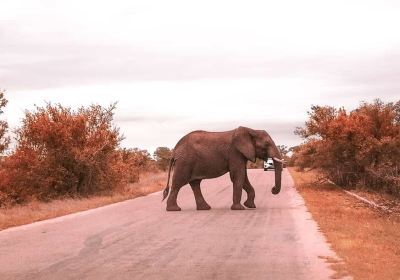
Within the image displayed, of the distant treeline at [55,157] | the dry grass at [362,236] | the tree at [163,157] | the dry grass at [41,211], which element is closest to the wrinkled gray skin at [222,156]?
the dry grass at [362,236]

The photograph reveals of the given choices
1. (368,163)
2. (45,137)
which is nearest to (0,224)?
(45,137)

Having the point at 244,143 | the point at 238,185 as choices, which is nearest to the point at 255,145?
the point at 244,143

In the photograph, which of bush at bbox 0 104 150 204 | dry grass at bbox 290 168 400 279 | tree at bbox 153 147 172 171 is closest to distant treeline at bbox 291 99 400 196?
dry grass at bbox 290 168 400 279

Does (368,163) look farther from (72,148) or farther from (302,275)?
(302,275)

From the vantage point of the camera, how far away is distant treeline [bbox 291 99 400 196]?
27953mm

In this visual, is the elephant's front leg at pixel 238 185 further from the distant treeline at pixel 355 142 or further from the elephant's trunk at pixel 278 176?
the distant treeline at pixel 355 142

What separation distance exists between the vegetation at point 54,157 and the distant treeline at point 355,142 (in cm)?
1096

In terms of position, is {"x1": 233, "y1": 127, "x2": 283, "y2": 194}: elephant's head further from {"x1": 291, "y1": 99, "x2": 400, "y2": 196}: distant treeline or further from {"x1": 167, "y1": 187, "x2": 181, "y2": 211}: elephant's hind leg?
{"x1": 291, "y1": 99, "x2": 400, "y2": 196}: distant treeline

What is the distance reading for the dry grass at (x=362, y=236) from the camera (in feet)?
28.2

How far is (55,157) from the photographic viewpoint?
1030 inches

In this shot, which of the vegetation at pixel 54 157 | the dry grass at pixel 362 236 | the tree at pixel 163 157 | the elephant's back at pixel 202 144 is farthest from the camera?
the tree at pixel 163 157

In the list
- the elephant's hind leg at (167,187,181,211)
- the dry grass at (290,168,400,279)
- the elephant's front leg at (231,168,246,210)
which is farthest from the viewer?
the elephant's hind leg at (167,187,181,211)

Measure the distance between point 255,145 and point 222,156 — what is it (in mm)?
1251

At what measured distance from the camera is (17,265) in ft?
30.2
